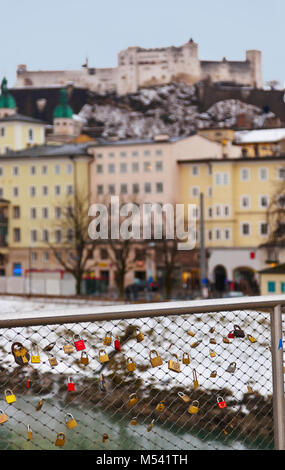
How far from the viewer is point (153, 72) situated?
101m

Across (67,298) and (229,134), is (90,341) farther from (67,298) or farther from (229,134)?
(229,134)

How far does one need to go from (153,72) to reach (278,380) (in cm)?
9953

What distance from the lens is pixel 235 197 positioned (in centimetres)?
5441

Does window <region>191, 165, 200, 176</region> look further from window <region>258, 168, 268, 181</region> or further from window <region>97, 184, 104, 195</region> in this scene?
window <region>97, 184, 104, 195</region>

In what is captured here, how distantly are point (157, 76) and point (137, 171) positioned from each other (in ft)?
150

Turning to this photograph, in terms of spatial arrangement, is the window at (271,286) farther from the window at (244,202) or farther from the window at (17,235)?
the window at (17,235)

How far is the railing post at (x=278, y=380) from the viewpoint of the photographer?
3.65m

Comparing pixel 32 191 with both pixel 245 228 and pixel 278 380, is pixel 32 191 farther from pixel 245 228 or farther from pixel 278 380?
pixel 278 380

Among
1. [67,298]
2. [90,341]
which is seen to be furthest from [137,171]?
[90,341]

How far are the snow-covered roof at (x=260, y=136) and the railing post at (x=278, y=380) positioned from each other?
54113mm

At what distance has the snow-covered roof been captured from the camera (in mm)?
57656

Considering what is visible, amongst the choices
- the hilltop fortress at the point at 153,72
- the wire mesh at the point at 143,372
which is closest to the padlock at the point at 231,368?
the wire mesh at the point at 143,372

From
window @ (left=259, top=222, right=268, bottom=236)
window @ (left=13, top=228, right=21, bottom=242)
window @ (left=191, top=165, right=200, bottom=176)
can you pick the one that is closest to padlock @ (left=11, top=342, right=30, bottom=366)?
window @ (left=259, top=222, right=268, bottom=236)

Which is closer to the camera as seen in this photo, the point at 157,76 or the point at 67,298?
the point at 67,298
